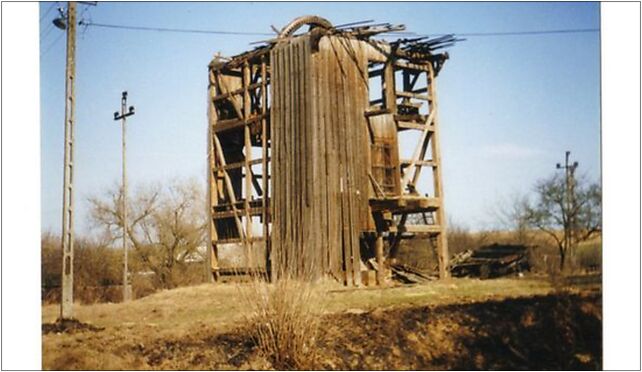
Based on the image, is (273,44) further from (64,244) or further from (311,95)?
(64,244)

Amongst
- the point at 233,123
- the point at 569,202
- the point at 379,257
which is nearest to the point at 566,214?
the point at 569,202

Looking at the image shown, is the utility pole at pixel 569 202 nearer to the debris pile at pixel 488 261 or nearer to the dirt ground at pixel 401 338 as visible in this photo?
the dirt ground at pixel 401 338

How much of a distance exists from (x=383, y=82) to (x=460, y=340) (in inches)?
405

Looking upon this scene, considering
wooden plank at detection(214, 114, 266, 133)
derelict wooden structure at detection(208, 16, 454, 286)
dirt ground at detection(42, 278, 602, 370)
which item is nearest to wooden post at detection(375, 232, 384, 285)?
derelict wooden structure at detection(208, 16, 454, 286)

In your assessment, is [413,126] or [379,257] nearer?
[379,257]

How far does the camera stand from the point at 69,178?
42.1 ft

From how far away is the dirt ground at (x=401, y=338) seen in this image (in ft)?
34.5

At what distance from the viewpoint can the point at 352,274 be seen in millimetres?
17734

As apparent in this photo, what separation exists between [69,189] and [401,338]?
7.24m

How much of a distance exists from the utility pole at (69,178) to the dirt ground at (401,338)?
1.82 ft

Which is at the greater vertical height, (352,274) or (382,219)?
(382,219)

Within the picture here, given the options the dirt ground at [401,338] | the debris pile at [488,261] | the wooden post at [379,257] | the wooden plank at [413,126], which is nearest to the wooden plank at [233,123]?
the wooden plank at [413,126]

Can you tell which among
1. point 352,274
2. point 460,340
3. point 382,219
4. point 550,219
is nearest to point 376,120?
point 382,219
